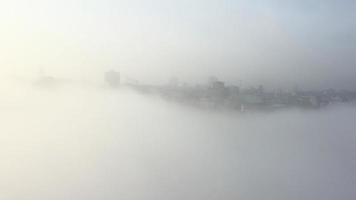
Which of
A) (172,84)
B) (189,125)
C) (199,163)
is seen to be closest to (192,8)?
(172,84)

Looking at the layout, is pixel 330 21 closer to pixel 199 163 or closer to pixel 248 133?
pixel 248 133

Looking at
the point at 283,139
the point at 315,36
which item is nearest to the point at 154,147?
the point at 283,139

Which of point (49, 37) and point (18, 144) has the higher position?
point (49, 37)

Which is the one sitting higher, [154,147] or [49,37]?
[49,37]

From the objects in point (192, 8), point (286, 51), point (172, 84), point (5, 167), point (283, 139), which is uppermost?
point (192, 8)

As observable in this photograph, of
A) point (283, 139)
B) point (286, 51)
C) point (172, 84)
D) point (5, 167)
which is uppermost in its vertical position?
point (286, 51)

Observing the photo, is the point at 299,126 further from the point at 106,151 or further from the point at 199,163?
the point at 106,151
